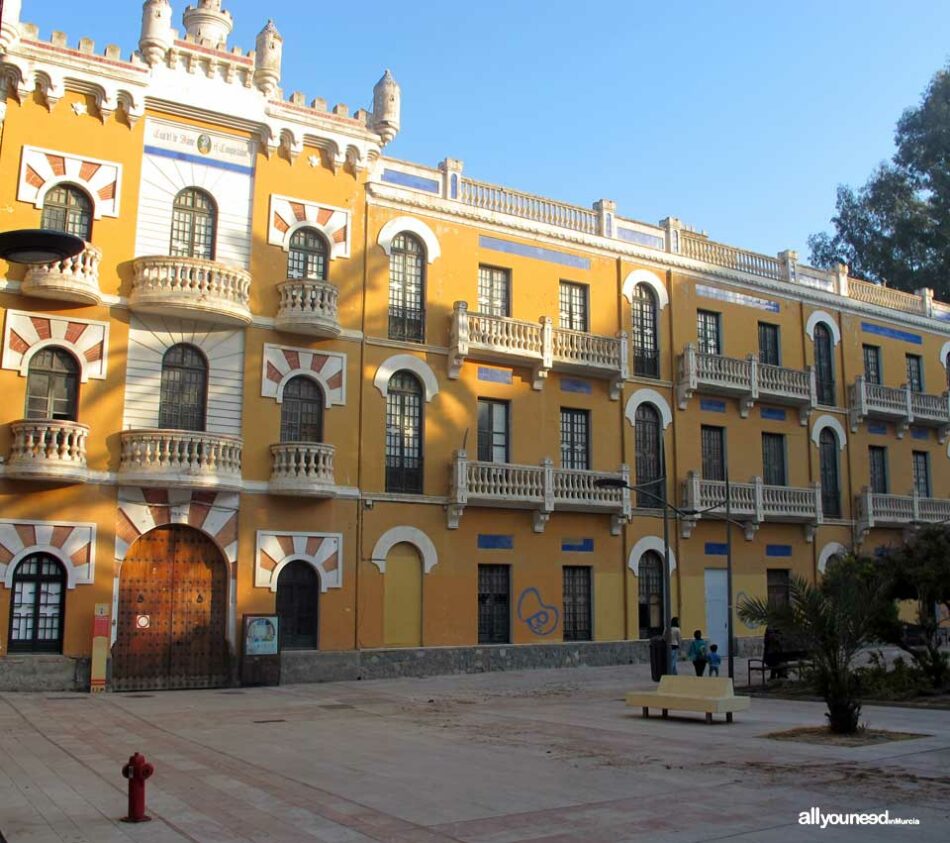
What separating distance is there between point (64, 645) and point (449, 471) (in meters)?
10.7

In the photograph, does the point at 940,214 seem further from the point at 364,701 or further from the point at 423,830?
the point at 423,830

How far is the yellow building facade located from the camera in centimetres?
→ 2298

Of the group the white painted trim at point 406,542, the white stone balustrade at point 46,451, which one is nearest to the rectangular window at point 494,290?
the white painted trim at point 406,542

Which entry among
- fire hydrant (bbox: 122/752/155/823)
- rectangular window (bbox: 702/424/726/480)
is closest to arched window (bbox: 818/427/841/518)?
rectangular window (bbox: 702/424/726/480)

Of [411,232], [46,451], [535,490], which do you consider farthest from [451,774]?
[411,232]

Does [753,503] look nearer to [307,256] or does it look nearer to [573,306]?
[573,306]

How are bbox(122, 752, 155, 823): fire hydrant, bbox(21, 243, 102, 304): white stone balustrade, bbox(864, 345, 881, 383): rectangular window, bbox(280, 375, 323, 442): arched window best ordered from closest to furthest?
bbox(122, 752, 155, 823): fire hydrant
bbox(21, 243, 102, 304): white stone balustrade
bbox(280, 375, 323, 442): arched window
bbox(864, 345, 881, 383): rectangular window

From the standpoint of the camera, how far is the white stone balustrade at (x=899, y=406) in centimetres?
3669

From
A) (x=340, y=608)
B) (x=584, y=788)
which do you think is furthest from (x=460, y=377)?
(x=584, y=788)

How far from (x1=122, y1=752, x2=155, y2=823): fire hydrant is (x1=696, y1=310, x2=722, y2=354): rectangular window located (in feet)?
89.7

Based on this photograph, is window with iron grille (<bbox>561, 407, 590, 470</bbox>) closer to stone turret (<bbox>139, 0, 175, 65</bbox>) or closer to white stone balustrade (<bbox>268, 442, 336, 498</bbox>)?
white stone balustrade (<bbox>268, 442, 336, 498</bbox>)

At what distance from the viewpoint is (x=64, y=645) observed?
2219 centimetres

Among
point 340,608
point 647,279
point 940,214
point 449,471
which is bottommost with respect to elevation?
point 340,608

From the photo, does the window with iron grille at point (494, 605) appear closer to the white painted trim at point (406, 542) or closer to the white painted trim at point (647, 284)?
the white painted trim at point (406, 542)
